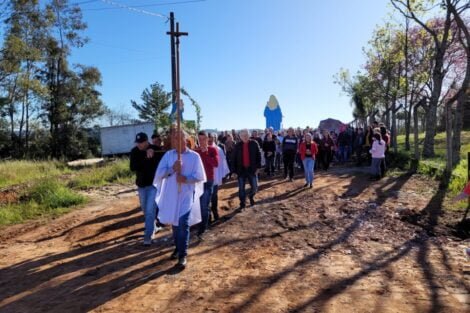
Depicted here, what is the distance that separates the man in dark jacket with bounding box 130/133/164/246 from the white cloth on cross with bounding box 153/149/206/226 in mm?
1098

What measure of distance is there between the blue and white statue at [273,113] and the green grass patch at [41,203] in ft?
44.0

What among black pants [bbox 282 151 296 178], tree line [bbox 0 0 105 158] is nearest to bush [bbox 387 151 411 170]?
black pants [bbox 282 151 296 178]

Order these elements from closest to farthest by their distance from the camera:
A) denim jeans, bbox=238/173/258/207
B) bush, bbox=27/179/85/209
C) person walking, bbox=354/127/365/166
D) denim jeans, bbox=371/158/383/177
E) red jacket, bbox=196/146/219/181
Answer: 1. red jacket, bbox=196/146/219/181
2. denim jeans, bbox=238/173/258/207
3. bush, bbox=27/179/85/209
4. denim jeans, bbox=371/158/383/177
5. person walking, bbox=354/127/365/166

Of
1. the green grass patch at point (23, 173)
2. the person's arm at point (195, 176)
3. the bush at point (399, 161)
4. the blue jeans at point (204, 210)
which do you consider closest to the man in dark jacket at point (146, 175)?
the blue jeans at point (204, 210)

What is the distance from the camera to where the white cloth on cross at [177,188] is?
550cm

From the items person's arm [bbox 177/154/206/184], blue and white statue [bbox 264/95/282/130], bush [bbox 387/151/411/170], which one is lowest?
bush [bbox 387/151/411/170]

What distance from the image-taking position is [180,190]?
552 centimetres

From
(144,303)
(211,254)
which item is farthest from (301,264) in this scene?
(144,303)

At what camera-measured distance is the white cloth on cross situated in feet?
18.0

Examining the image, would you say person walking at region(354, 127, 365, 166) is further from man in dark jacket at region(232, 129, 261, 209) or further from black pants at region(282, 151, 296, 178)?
man in dark jacket at region(232, 129, 261, 209)

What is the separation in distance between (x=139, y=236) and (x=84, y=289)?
8.68 ft

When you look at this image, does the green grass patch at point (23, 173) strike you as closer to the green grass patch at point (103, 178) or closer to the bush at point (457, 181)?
the green grass patch at point (103, 178)

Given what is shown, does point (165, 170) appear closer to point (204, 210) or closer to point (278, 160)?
point (204, 210)

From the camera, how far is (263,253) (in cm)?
613
